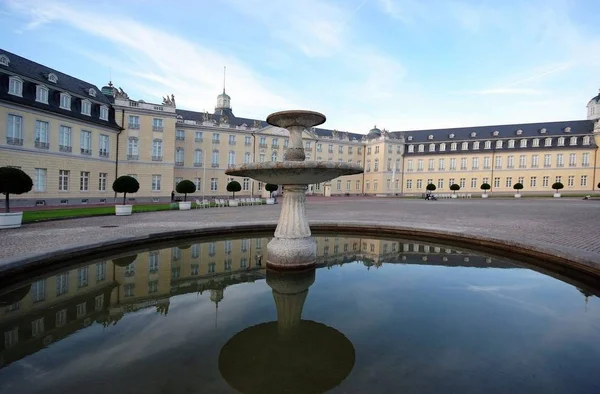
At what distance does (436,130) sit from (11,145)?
6611cm

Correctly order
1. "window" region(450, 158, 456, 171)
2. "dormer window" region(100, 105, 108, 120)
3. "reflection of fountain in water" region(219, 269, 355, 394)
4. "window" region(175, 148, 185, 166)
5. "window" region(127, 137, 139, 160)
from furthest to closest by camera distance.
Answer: "window" region(450, 158, 456, 171) < "window" region(175, 148, 185, 166) < "window" region(127, 137, 139, 160) < "dormer window" region(100, 105, 108, 120) < "reflection of fountain in water" region(219, 269, 355, 394)

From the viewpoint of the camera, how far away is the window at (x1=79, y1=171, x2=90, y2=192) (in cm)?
2876

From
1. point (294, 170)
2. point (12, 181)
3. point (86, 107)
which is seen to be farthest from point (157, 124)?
point (294, 170)

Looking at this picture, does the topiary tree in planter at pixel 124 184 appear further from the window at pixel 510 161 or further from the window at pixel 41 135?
the window at pixel 510 161

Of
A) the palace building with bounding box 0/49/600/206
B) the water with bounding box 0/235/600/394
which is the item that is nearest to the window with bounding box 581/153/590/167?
the palace building with bounding box 0/49/600/206

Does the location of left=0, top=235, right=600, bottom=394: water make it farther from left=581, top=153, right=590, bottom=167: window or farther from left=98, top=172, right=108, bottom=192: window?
left=581, top=153, right=590, bottom=167: window

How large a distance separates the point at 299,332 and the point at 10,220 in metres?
12.7

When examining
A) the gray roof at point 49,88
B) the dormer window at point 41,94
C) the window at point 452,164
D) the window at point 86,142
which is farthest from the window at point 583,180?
the dormer window at point 41,94

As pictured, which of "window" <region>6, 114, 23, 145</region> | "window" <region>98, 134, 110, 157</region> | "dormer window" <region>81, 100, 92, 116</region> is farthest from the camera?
"window" <region>98, 134, 110, 157</region>

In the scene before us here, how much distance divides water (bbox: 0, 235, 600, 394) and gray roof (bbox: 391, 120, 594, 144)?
61759 millimetres

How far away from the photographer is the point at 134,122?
34656mm

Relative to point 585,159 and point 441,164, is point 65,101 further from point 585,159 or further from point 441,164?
point 585,159

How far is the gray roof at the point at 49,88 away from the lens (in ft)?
76.5

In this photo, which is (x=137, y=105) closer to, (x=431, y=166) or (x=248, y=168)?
(x=248, y=168)
